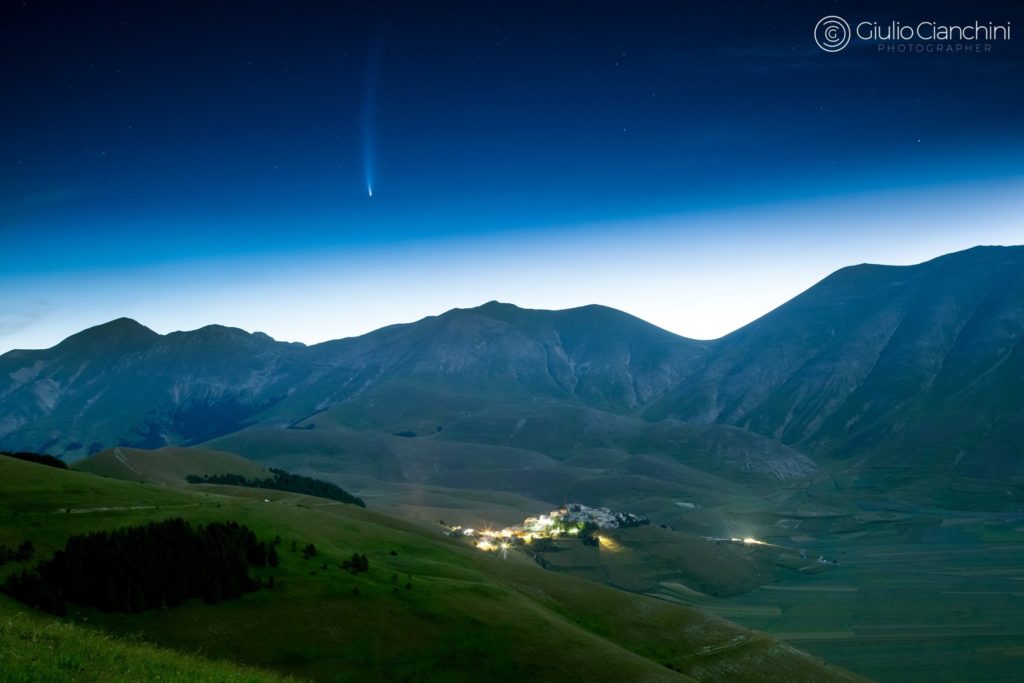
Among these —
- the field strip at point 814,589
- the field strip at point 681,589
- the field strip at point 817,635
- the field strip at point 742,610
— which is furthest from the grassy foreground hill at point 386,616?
the field strip at point 814,589

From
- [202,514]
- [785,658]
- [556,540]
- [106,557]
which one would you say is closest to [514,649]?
[106,557]

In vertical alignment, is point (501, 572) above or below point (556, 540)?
above

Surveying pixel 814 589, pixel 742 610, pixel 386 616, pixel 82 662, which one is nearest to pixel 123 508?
pixel 386 616

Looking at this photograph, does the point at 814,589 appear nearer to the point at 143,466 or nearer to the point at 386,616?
the point at 143,466

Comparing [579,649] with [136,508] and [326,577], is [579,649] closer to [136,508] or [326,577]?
[326,577]

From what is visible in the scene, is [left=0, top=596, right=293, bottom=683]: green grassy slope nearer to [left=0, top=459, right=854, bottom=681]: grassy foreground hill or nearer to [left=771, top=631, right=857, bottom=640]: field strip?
[left=0, top=459, right=854, bottom=681]: grassy foreground hill

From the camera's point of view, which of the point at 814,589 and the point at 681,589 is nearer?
the point at 681,589

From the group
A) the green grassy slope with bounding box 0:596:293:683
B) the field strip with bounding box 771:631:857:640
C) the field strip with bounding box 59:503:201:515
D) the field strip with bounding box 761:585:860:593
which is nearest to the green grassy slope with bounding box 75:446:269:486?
the field strip with bounding box 59:503:201:515

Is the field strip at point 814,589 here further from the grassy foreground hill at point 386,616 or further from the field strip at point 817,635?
the grassy foreground hill at point 386,616
